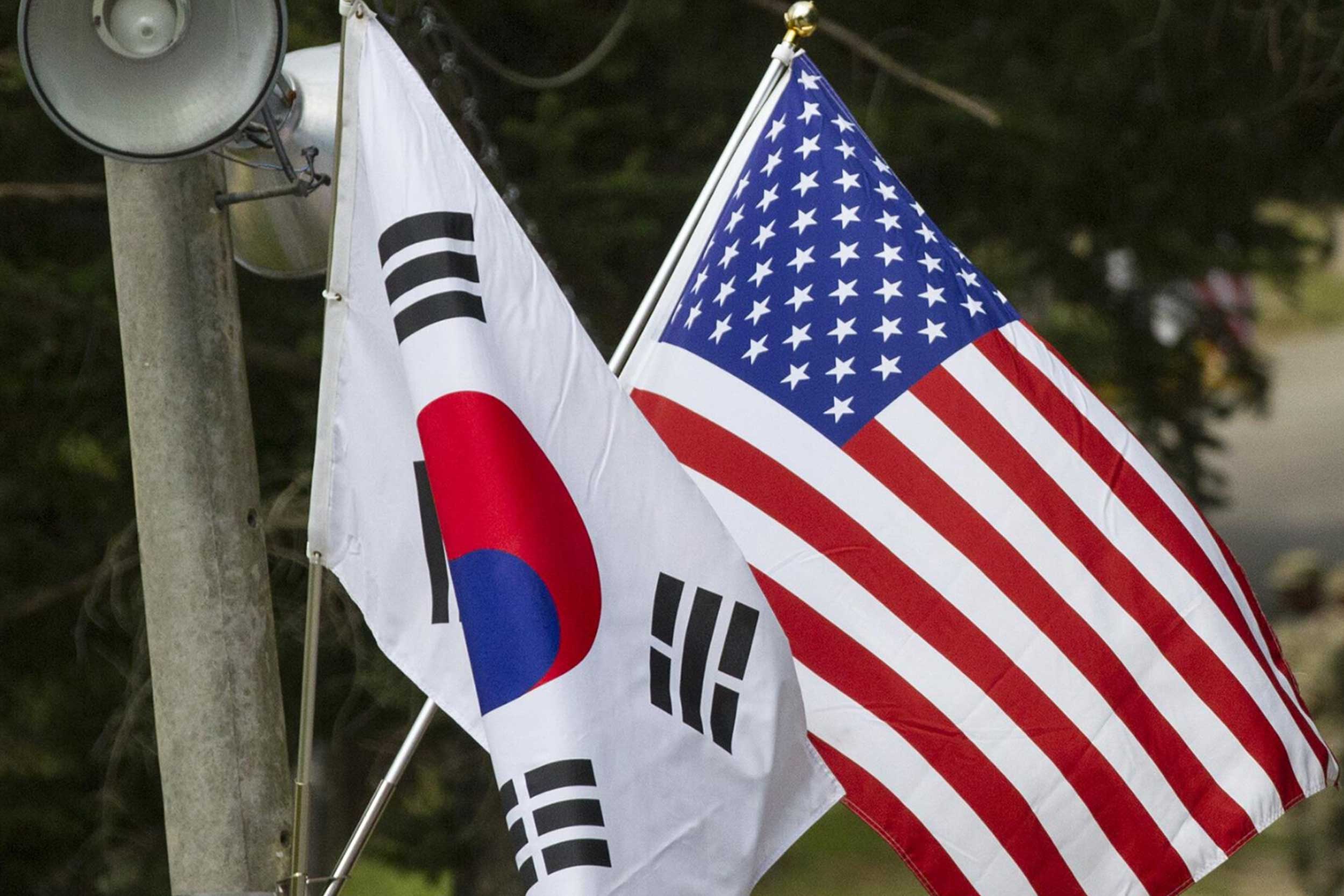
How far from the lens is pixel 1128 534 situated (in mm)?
4379

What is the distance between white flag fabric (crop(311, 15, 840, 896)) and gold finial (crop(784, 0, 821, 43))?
3.68 ft

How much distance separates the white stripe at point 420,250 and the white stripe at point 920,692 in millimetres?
1073

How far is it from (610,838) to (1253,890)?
10907mm

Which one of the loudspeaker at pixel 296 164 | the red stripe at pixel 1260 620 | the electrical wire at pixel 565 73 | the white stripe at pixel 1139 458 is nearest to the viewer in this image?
the loudspeaker at pixel 296 164

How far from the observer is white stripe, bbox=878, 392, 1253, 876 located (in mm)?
4301

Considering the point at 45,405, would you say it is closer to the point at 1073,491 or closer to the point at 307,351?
the point at 307,351

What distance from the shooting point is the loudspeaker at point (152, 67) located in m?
3.57

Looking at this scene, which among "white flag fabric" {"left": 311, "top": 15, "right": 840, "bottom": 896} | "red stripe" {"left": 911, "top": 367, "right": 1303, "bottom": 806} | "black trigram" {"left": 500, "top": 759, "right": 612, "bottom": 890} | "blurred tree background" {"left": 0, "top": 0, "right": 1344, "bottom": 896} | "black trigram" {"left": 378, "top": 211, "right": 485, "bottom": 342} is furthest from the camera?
"blurred tree background" {"left": 0, "top": 0, "right": 1344, "bottom": 896}

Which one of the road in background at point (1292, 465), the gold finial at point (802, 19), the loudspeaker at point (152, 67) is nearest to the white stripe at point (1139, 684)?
the gold finial at point (802, 19)

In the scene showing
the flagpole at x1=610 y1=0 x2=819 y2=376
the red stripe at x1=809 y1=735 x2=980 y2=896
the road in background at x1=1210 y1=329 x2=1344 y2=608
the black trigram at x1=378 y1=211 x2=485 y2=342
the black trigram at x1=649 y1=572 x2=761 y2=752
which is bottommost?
the red stripe at x1=809 y1=735 x2=980 y2=896

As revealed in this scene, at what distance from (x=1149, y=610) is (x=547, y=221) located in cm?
412

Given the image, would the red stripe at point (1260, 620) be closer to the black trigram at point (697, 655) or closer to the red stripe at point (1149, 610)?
the red stripe at point (1149, 610)

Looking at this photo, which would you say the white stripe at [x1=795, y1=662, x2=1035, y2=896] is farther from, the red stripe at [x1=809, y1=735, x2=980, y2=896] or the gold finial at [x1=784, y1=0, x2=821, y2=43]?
the gold finial at [x1=784, y1=0, x2=821, y2=43]

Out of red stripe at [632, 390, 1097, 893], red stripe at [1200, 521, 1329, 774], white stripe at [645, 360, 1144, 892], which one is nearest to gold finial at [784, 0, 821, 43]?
white stripe at [645, 360, 1144, 892]
